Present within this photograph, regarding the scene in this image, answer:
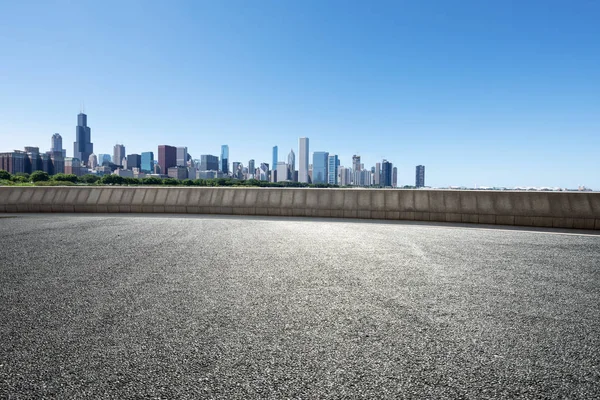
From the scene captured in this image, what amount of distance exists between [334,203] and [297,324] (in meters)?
11.6

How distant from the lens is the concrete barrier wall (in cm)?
1229

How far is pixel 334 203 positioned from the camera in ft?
48.9

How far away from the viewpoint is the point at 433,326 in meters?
3.40

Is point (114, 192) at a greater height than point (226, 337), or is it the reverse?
point (114, 192)

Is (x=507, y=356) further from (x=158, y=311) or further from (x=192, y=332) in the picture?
(x=158, y=311)

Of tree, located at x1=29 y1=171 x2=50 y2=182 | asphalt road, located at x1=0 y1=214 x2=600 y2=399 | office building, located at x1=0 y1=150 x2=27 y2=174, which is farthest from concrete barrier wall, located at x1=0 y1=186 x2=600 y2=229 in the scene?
office building, located at x1=0 y1=150 x2=27 y2=174

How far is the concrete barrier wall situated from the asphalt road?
6139 millimetres

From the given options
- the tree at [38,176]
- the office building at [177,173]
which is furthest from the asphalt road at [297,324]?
the office building at [177,173]

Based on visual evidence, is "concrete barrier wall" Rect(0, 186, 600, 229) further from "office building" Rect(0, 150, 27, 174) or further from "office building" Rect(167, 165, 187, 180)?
"office building" Rect(167, 165, 187, 180)

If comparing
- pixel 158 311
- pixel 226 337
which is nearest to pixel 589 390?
pixel 226 337

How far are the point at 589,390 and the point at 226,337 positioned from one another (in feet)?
9.00

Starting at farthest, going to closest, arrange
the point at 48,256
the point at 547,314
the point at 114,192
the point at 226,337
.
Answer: the point at 114,192 < the point at 48,256 < the point at 547,314 < the point at 226,337

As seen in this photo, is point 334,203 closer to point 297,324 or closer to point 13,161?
point 297,324

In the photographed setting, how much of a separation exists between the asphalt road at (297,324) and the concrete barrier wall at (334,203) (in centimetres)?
614
